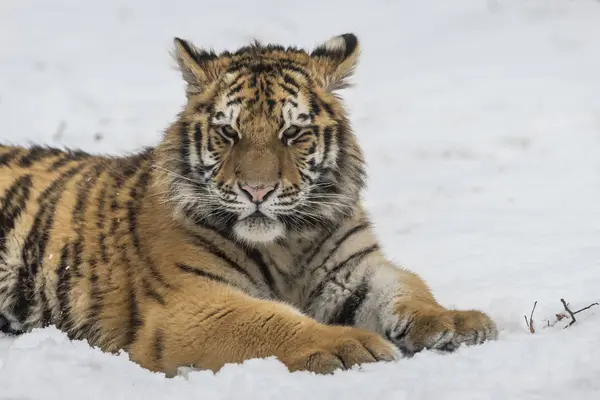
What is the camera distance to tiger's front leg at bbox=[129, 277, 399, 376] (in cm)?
305

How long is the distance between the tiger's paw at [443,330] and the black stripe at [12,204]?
1682 mm

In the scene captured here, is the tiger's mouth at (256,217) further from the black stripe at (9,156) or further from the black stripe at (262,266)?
the black stripe at (9,156)

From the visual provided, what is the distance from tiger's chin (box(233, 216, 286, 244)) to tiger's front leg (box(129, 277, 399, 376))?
0.21m

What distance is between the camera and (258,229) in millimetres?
3656

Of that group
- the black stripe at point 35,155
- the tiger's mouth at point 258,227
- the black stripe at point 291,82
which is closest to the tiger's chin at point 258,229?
the tiger's mouth at point 258,227

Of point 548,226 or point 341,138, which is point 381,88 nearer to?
point 548,226

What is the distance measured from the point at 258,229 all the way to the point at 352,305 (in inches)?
19.0

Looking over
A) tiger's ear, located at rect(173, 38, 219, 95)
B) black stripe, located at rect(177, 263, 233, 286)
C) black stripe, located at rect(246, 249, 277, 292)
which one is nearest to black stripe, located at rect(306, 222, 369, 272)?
black stripe, located at rect(246, 249, 277, 292)

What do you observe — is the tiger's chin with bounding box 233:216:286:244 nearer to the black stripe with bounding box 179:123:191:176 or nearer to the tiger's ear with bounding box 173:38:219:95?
the black stripe with bounding box 179:123:191:176

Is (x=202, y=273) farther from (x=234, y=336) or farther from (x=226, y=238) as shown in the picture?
(x=234, y=336)

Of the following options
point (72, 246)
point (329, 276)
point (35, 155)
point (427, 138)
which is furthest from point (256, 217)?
point (427, 138)

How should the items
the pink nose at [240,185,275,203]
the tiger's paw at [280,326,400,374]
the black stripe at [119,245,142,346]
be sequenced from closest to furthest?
the tiger's paw at [280,326,400,374] < the pink nose at [240,185,275,203] < the black stripe at [119,245,142,346]

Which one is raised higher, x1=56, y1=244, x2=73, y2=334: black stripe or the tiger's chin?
the tiger's chin

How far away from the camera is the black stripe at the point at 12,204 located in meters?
4.23
